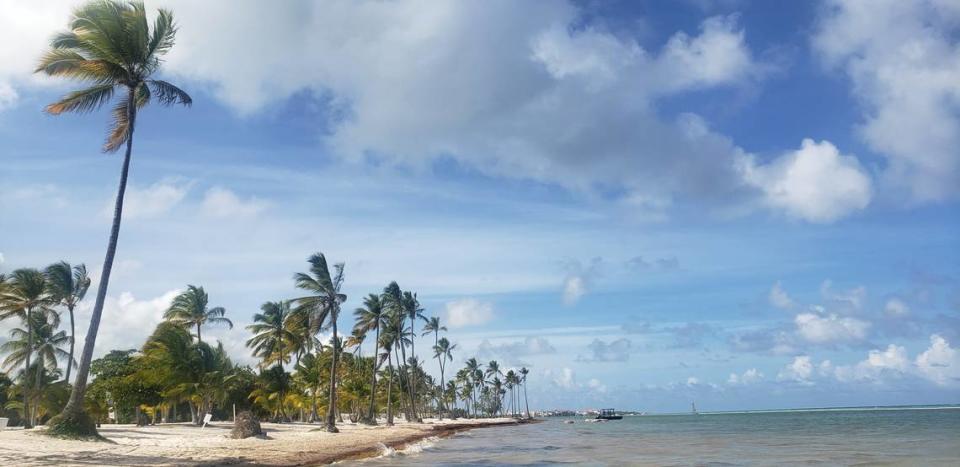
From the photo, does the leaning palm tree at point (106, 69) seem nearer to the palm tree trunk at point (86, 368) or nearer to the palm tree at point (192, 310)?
the palm tree trunk at point (86, 368)

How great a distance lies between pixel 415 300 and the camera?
70.6 meters

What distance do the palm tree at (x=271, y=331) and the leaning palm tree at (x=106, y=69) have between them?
114 feet

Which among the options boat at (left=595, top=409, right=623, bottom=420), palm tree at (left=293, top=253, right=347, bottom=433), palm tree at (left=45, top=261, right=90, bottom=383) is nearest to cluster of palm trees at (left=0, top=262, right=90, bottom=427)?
palm tree at (left=45, top=261, right=90, bottom=383)

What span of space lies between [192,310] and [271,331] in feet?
22.8

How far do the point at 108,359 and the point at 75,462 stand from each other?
142 feet

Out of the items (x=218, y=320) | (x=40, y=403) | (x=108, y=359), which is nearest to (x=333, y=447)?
(x=40, y=403)

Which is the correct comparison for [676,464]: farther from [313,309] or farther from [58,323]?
[58,323]

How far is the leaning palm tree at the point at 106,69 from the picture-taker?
68.4ft

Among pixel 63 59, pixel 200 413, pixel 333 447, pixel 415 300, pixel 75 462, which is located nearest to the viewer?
pixel 75 462

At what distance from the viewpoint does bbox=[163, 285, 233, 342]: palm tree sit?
53.7 metres

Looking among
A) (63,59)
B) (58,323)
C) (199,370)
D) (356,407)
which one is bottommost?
(356,407)

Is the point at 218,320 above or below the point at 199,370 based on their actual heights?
above

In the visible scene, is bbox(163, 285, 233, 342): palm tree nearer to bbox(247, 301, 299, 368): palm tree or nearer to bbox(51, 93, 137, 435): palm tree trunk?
bbox(247, 301, 299, 368): palm tree

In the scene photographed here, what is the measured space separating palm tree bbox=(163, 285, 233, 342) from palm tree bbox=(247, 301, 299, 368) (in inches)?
128
